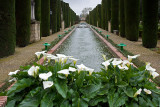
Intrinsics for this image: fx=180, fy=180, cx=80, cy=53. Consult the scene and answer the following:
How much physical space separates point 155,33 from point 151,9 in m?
1.21

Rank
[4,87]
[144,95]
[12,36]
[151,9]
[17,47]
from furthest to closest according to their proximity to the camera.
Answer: [17,47] < [151,9] < [12,36] < [4,87] < [144,95]

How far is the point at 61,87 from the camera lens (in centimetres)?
202

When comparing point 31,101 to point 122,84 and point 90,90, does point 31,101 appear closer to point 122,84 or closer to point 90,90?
point 90,90

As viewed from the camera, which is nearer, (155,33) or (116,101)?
(116,101)

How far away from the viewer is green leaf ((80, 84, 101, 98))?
6.75 ft

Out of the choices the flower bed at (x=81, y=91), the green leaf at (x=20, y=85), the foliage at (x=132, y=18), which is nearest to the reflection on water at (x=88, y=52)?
the foliage at (x=132, y=18)

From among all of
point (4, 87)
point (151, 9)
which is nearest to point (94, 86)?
point (4, 87)

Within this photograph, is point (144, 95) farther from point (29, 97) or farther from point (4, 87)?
point (4, 87)

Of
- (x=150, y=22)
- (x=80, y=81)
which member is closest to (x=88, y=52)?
(x=150, y=22)

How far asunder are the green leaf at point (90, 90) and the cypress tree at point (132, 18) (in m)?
10.4

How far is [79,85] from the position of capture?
7.22ft

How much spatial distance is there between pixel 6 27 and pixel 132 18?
798 cm

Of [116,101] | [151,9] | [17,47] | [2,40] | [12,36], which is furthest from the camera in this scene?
[17,47]

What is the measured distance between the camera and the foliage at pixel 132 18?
11.6 meters
